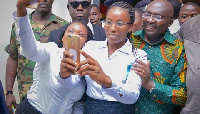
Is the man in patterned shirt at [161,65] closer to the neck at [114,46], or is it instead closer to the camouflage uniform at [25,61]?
the neck at [114,46]

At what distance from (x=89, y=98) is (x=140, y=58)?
1.41ft

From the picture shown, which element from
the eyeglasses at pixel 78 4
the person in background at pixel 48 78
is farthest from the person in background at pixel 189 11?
the person in background at pixel 48 78

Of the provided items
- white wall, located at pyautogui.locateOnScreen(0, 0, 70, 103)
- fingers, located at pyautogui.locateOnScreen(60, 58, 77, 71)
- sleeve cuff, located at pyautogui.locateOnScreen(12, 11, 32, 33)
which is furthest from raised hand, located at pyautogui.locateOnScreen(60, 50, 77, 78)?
white wall, located at pyautogui.locateOnScreen(0, 0, 70, 103)

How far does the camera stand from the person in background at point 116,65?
6.11 feet

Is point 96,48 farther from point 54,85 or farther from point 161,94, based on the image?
point 161,94

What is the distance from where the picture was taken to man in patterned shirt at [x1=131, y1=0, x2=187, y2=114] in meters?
2.15

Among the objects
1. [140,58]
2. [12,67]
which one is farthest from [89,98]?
[12,67]

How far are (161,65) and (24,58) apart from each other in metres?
1.55

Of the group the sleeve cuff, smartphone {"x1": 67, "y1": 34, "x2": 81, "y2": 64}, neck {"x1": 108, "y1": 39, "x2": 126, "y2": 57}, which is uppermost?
the sleeve cuff

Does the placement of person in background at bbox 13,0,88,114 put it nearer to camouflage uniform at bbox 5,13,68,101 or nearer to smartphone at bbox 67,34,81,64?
smartphone at bbox 67,34,81,64

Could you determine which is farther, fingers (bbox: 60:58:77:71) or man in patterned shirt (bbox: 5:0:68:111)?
man in patterned shirt (bbox: 5:0:68:111)

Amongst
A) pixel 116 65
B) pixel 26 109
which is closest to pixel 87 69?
pixel 116 65

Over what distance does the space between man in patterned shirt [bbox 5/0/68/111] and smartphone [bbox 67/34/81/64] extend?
148 centimetres

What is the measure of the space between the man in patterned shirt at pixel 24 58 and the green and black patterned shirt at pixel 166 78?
1.34 meters
